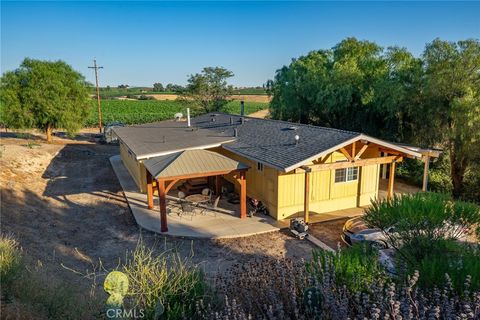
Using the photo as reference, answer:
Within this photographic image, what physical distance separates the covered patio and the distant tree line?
11793mm

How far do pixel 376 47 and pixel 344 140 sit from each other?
18879 millimetres

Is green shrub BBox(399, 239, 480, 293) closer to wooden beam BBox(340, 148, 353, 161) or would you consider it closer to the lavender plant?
the lavender plant

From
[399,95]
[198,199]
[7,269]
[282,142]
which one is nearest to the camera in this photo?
[7,269]

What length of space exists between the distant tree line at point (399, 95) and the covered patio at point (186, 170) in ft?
38.7

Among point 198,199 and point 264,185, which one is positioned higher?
point 264,185

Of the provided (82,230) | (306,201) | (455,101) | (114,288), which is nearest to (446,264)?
(114,288)

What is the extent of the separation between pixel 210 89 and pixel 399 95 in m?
28.5

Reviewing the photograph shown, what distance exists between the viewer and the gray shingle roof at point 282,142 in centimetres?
1227

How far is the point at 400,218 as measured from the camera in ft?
15.3

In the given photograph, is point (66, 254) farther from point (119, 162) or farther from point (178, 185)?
point (119, 162)

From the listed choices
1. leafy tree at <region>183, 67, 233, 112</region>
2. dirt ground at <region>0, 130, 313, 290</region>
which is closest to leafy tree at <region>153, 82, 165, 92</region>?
leafy tree at <region>183, 67, 233, 112</region>

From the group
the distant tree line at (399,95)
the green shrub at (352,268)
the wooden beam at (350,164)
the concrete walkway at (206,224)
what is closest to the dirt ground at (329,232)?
the concrete walkway at (206,224)

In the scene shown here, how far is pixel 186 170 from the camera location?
12.5 meters

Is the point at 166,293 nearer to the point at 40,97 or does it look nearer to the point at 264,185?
the point at 264,185
